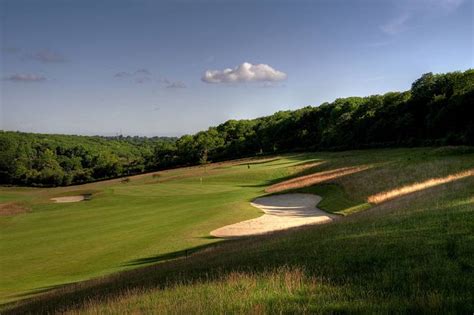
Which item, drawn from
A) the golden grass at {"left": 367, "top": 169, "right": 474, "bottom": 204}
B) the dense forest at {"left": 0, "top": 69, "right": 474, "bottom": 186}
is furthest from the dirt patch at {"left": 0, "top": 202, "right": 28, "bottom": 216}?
the dense forest at {"left": 0, "top": 69, "right": 474, "bottom": 186}

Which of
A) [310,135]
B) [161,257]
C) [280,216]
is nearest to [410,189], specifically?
[280,216]

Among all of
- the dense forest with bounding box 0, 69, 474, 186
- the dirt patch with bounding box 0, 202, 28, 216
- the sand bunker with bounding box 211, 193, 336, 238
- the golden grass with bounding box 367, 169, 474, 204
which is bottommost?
the sand bunker with bounding box 211, 193, 336, 238

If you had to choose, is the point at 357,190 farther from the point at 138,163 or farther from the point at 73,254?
the point at 138,163

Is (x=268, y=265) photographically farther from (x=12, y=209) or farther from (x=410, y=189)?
(x=12, y=209)

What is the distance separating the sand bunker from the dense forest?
100 ft

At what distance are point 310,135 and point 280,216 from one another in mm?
91446

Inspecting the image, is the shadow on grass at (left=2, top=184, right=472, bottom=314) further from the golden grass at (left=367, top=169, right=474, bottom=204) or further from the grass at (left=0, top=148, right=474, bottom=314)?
the golden grass at (left=367, top=169, right=474, bottom=204)

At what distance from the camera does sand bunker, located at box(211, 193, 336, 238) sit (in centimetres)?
2670

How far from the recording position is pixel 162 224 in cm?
2981

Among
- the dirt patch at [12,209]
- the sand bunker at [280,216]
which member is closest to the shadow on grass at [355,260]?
the sand bunker at [280,216]

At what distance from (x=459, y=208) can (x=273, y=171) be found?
5022cm

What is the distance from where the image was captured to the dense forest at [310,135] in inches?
2800

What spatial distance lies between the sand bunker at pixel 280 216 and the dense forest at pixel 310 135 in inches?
1204

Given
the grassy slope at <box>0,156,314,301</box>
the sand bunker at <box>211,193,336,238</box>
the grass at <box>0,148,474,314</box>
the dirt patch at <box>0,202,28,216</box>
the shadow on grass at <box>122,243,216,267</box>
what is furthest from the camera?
the dirt patch at <box>0,202,28,216</box>
